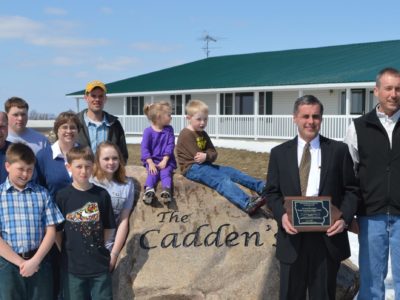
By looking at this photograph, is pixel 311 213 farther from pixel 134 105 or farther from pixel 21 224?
pixel 134 105

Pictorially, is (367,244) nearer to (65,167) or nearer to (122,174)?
(122,174)

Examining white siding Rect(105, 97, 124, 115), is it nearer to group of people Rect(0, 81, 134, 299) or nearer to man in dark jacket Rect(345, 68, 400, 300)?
group of people Rect(0, 81, 134, 299)

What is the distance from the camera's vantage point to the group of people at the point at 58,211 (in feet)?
13.7

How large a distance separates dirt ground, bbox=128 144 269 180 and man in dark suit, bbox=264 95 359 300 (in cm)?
A: 1093

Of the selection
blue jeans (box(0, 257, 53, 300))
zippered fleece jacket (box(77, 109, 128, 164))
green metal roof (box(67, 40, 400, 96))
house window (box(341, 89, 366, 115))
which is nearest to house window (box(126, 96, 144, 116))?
green metal roof (box(67, 40, 400, 96))

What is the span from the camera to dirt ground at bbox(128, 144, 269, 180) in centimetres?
1684

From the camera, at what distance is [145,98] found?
29.2 metres

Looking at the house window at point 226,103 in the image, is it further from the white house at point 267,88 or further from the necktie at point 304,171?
the necktie at point 304,171

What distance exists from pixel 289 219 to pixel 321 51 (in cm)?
2533

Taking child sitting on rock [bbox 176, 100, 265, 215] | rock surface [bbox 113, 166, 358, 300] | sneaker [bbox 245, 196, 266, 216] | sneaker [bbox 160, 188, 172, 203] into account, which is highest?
child sitting on rock [bbox 176, 100, 265, 215]

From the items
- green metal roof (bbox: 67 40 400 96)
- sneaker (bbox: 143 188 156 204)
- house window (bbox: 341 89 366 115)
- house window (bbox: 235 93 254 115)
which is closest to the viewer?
sneaker (bbox: 143 188 156 204)

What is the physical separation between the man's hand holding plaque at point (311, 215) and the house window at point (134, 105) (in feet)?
83.7

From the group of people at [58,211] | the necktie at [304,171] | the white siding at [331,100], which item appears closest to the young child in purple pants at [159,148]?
the group of people at [58,211]

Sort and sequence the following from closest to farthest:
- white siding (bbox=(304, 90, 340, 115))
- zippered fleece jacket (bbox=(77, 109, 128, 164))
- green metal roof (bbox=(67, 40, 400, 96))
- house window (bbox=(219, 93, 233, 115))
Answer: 1. zippered fleece jacket (bbox=(77, 109, 128, 164))
2. green metal roof (bbox=(67, 40, 400, 96))
3. white siding (bbox=(304, 90, 340, 115))
4. house window (bbox=(219, 93, 233, 115))
